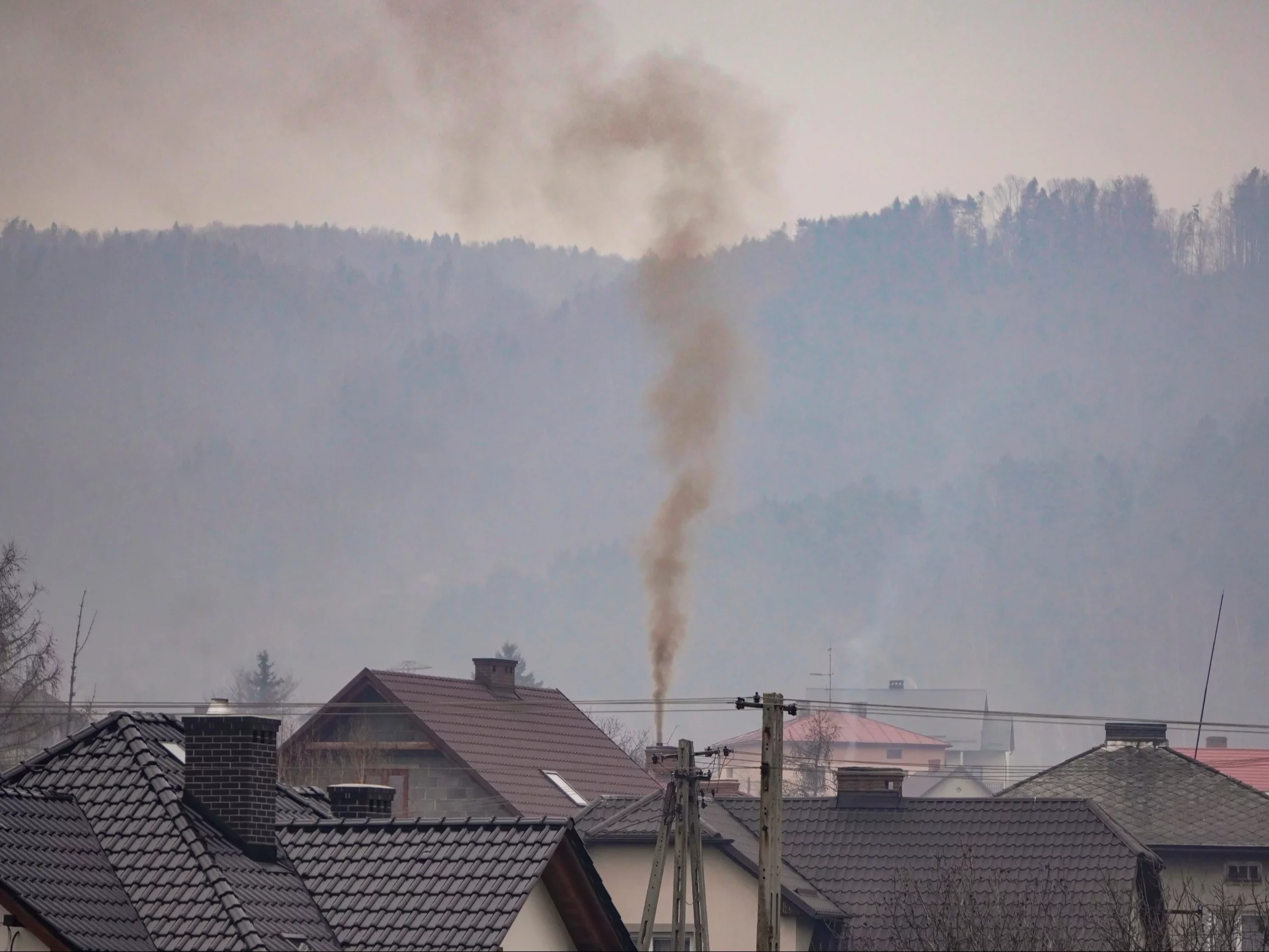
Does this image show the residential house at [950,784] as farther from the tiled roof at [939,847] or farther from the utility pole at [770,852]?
the utility pole at [770,852]

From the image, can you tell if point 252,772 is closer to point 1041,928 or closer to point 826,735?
point 1041,928

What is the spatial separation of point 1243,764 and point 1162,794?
4340 centimetres

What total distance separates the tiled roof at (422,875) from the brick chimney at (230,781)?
62 centimetres

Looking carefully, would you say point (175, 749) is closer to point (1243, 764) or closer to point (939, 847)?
point (939, 847)

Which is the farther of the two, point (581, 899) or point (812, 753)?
point (812, 753)

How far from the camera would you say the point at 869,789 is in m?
37.8

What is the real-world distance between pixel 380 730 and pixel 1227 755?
2490 inches

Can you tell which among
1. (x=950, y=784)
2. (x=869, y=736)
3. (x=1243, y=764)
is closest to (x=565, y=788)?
(x=1243, y=764)

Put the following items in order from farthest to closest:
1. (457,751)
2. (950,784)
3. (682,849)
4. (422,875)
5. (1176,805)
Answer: (950,784), (1176,805), (457,751), (682,849), (422,875)

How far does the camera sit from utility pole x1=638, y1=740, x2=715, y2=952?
2748 cm

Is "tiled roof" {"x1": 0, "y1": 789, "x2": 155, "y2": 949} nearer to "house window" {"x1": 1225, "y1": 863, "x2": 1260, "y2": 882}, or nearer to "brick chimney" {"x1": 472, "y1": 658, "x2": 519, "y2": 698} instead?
"brick chimney" {"x1": 472, "y1": 658, "x2": 519, "y2": 698}

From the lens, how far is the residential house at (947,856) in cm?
3231

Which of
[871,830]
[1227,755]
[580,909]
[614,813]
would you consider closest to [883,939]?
[871,830]

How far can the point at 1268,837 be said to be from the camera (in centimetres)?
4528
